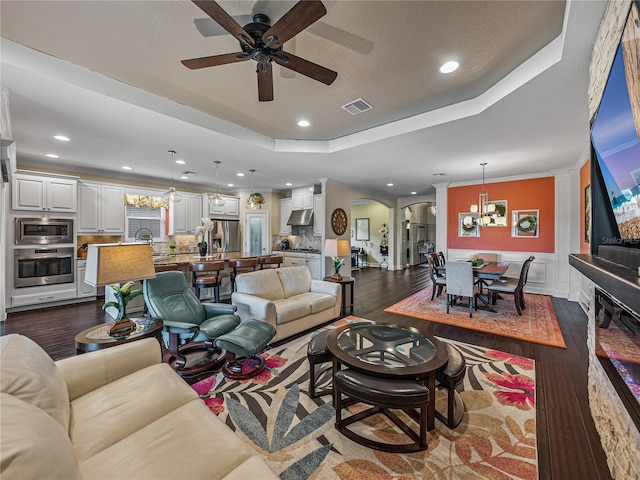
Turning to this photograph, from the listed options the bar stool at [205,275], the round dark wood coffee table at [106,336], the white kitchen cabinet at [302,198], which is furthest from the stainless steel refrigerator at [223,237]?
the round dark wood coffee table at [106,336]

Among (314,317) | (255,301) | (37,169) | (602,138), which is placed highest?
(37,169)

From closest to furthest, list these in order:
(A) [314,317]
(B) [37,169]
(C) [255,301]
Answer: (C) [255,301] < (A) [314,317] < (B) [37,169]

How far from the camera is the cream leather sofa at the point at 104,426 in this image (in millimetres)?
805

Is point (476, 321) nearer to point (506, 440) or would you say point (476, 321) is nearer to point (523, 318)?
point (523, 318)

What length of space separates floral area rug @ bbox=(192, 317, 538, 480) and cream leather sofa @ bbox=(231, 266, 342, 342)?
698 mm

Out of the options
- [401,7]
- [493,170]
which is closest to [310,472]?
[401,7]

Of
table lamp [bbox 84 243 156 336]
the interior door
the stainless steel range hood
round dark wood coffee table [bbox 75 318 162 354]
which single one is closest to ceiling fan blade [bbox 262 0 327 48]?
table lamp [bbox 84 243 156 336]

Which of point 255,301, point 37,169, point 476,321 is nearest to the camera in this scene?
point 255,301

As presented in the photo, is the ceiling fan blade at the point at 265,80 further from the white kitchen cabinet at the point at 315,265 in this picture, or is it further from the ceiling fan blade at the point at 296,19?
the white kitchen cabinet at the point at 315,265

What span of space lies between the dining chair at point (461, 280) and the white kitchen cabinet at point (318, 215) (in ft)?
10.4

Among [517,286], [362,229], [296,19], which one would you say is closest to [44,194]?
[296,19]

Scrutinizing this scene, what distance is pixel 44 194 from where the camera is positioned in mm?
4953

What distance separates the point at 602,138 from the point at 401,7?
1.53 m

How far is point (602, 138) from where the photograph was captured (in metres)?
1.65
